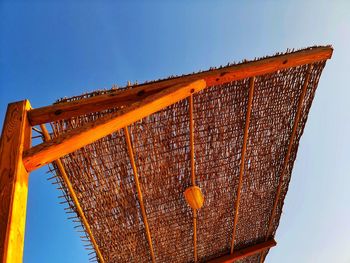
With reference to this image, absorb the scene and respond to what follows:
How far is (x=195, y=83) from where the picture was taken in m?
2.47

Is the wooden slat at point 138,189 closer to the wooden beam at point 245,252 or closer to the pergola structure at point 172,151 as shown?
the pergola structure at point 172,151

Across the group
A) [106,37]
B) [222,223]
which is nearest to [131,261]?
[222,223]

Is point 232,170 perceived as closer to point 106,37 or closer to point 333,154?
point 106,37

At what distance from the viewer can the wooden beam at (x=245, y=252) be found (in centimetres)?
439

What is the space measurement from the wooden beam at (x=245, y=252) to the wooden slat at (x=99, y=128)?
2857 mm

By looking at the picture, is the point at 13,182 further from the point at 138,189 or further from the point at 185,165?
the point at 185,165

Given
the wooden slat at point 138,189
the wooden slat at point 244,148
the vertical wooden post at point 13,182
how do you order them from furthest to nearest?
the wooden slat at point 244,148
the wooden slat at point 138,189
the vertical wooden post at point 13,182

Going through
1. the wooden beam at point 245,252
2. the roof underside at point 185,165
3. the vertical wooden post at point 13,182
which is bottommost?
the vertical wooden post at point 13,182

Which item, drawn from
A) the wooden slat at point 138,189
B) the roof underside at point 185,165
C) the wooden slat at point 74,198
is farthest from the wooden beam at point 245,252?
the wooden slat at point 74,198

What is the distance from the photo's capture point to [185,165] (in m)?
3.18

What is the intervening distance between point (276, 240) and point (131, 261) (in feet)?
7.00

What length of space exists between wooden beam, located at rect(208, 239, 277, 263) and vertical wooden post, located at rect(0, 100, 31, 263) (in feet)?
10.9

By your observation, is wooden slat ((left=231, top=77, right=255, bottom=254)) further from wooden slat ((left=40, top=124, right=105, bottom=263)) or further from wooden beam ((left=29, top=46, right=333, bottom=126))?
wooden slat ((left=40, top=124, right=105, bottom=263))

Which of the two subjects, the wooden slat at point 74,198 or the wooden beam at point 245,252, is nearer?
the wooden slat at point 74,198
